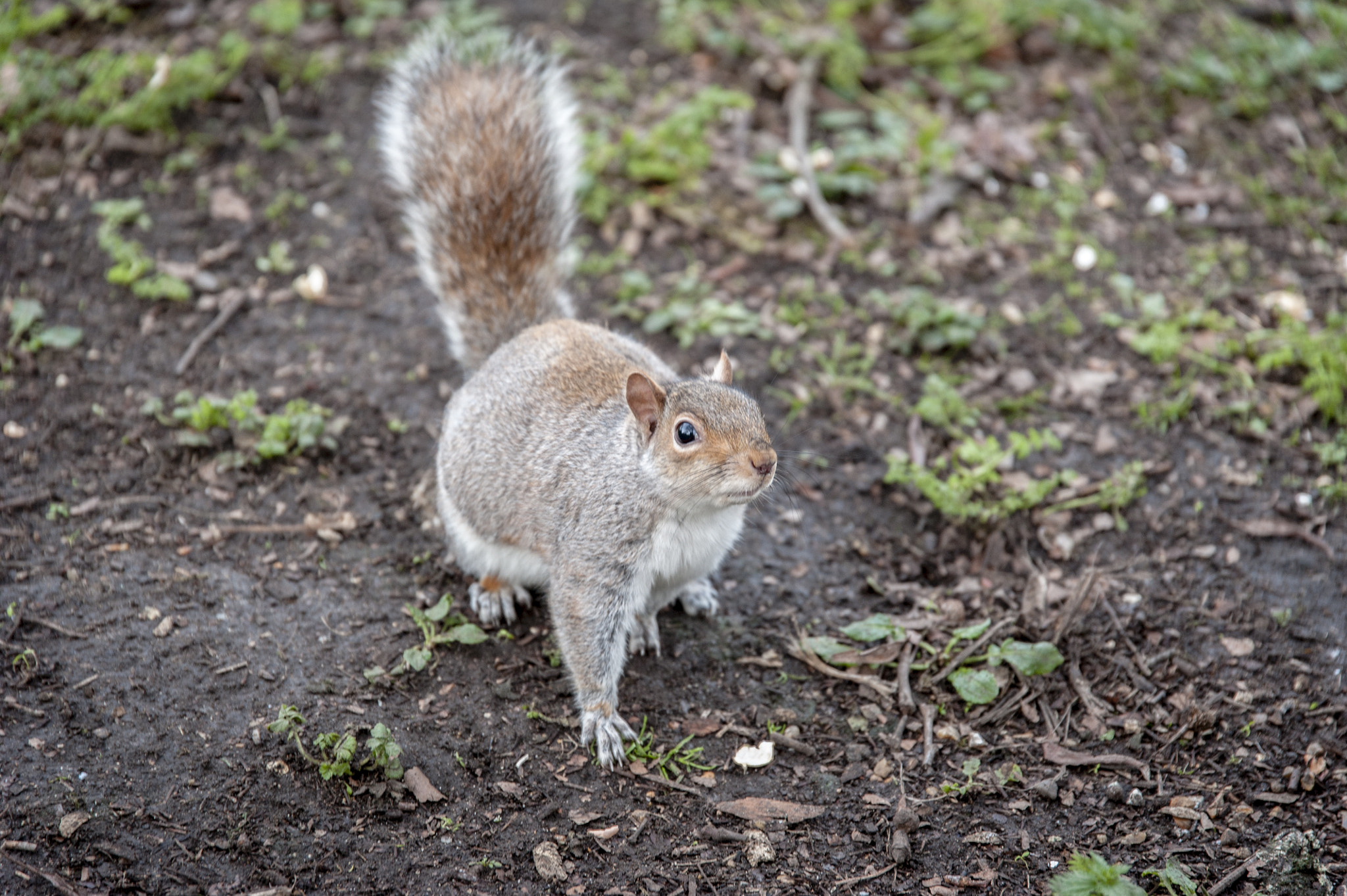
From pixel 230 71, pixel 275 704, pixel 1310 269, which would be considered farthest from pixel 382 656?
pixel 1310 269

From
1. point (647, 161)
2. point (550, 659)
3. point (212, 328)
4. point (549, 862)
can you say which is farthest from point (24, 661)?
point (647, 161)

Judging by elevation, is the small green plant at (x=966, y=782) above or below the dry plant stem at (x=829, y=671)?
above

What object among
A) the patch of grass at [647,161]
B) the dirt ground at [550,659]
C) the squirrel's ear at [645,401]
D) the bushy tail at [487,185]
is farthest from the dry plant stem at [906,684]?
the patch of grass at [647,161]

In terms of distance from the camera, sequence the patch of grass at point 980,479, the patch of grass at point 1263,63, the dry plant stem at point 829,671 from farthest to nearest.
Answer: the patch of grass at point 1263,63, the patch of grass at point 980,479, the dry plant stem at point 829,671

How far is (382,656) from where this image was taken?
10.6ft

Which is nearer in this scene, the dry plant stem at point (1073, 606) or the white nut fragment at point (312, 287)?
the dry plant stem at point (1073, 606)

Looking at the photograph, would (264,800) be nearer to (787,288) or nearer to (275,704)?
(275,704)

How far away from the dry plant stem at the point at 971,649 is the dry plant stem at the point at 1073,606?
0.47 feet

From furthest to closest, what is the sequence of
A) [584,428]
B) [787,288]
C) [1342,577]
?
[787,288] → [1342,577] → [584,428]

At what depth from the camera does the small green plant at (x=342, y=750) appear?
9.21 ft

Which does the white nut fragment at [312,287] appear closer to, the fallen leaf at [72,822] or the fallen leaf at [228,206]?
the fallen leaf at [228,206]

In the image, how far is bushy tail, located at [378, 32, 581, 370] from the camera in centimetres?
379

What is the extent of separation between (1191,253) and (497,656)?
3.78m

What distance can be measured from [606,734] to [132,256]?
10.1 ft
